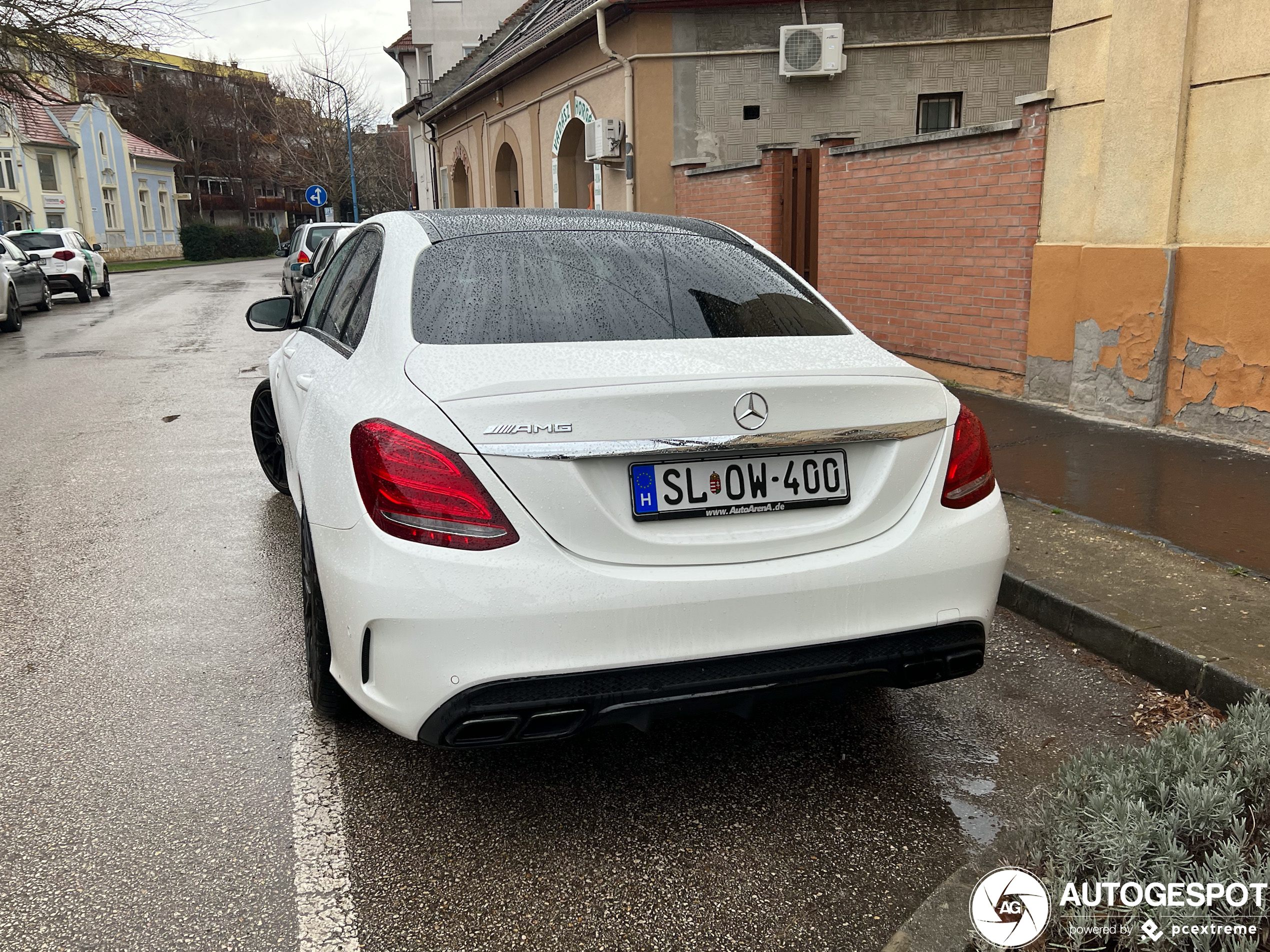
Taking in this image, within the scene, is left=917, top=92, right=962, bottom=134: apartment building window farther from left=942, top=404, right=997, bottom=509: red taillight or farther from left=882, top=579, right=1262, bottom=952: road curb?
left=942, top=404, right=997, bottom=509: red taillight

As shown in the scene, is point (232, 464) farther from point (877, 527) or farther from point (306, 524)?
point (877, 527)

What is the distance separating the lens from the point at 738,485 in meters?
2.64

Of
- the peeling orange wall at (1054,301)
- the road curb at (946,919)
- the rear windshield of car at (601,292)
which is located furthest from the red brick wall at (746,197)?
the road curb at (946,919)

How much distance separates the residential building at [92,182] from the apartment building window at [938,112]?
45.0 metres

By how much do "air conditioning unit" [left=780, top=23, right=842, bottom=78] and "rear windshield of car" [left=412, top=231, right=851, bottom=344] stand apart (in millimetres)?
12161

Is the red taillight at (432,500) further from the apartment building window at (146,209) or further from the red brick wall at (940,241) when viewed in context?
the apartment building window at (146,209)

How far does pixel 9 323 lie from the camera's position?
18.4m

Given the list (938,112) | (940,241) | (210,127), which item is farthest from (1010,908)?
(210,127)

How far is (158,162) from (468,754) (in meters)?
75.2

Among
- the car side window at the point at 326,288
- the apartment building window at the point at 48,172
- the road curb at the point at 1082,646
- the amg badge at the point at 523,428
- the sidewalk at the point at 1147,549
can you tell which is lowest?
the road curb at the point at 1082,646

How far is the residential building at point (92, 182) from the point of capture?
53.9 metres

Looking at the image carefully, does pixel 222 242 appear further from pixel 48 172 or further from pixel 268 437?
pixel 268 437

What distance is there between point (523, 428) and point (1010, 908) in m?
1.47

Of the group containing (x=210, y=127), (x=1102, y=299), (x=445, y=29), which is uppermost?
(x=445, y=29)
